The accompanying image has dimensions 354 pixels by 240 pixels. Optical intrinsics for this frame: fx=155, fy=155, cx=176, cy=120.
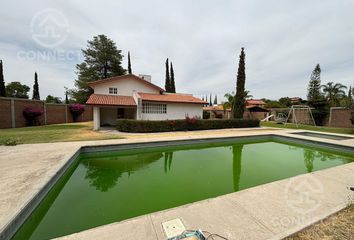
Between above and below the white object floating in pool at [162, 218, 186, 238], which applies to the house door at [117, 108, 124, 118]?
above

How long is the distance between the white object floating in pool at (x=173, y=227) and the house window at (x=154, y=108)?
14.7 meters

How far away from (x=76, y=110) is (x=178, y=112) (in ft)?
54.4

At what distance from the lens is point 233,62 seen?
822 inches

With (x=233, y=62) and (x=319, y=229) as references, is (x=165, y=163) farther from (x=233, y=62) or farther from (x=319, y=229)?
(x=233, y=62)

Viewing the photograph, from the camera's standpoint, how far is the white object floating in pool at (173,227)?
92.3 inches

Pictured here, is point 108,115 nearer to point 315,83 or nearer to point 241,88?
point 241,88

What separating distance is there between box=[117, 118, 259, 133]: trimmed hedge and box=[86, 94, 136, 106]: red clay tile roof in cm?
223

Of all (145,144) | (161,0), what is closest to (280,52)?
(161,0)

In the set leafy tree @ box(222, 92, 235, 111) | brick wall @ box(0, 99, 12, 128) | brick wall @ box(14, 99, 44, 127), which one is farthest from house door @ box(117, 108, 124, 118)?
leafy tree @ box(222, 92, 235, 111)

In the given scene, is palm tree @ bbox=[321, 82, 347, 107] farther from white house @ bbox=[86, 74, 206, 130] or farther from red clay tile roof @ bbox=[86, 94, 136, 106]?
red clay tile roof @ bbox=[86, 94, 136, 106]

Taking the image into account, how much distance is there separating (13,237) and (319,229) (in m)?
5.05

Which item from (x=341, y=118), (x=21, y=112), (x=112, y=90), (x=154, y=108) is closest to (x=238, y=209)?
(x=154, y=108)

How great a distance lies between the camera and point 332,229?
2.44m

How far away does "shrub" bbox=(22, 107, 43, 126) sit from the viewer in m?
16.8
